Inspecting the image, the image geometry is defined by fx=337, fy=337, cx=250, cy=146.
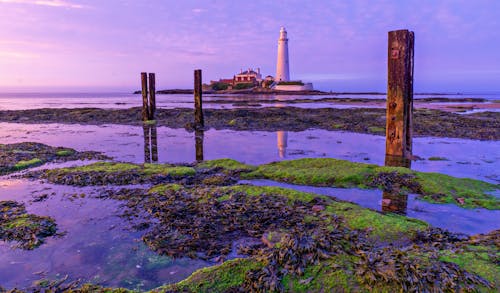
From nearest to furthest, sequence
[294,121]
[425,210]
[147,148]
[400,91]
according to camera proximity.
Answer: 1. [425,210]
2. [400,91]
3. [147,148]
4. [294,121]

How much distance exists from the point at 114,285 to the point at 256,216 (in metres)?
2.64

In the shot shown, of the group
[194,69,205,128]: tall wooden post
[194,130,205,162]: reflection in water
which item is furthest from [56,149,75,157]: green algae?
[194,69,205,128]: tall wooden post

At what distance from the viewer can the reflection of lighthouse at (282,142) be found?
1263cm

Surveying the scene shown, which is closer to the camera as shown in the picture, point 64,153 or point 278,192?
point 278,192

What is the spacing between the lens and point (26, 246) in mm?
5020

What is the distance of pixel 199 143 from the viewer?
15.3m

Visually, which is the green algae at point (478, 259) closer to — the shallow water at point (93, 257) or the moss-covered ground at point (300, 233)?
the moss-covered ground at point (300, 233)

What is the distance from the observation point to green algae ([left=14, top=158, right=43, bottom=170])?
33.4 ft

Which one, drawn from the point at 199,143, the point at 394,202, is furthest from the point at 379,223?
the point at 199,143

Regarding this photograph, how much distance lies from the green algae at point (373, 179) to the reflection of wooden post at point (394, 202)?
0.44 m

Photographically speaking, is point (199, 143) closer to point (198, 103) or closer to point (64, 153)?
point (64, 153)

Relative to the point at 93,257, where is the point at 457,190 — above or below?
above

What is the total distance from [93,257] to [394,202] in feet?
18.2

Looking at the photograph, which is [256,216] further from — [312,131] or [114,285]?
[312,131]
